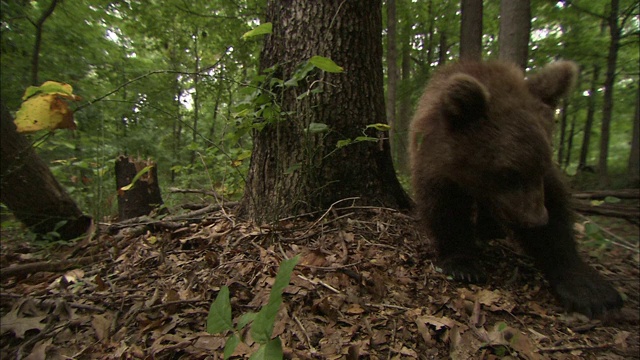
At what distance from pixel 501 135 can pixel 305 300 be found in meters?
1.58

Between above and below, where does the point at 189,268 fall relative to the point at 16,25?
below

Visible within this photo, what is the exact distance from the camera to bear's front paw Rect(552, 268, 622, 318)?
6.98 feet

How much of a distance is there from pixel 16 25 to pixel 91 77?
2.12m

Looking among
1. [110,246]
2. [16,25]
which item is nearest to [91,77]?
[16,25]

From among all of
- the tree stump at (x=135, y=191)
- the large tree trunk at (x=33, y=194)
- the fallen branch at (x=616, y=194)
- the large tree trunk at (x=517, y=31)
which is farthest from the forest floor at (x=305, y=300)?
the large tree trunk at (x=517, y=31)

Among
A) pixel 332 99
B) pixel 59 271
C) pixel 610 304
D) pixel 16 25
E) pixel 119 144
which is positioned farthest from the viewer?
pixel 119 144

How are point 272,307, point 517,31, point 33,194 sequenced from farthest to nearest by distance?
point 517,31 < point 33,194 < point 272,307

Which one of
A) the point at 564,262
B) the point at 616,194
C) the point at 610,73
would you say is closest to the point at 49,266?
the point at 564,262

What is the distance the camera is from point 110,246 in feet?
Answer: 9.32

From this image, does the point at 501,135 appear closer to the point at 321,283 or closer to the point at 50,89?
the point at 321,283

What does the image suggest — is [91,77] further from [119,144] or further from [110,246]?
[110,246]

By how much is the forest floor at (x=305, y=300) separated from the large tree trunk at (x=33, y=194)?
20.5 inches

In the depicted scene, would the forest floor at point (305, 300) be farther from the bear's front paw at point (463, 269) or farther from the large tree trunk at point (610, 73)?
the large tree trunk at point (610, 73)

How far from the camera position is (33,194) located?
318 centimetres
